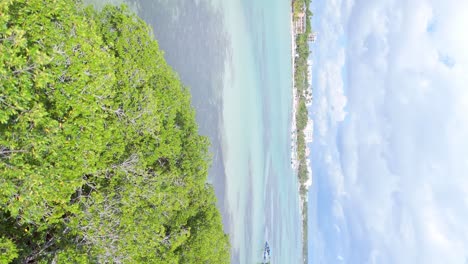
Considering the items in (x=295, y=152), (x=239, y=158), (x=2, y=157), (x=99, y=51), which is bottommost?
(x=2, y=157)

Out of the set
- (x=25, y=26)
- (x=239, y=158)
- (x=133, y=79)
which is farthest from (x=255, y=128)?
(x=25, y=26)

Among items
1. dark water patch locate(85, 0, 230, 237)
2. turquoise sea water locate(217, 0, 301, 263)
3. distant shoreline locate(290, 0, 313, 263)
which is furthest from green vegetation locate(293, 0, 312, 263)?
dark water patch locate(85, 0, 230, 237)

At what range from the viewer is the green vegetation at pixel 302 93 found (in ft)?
246

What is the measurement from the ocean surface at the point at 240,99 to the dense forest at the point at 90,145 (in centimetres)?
581

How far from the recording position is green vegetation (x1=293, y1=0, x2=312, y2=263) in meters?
75.0

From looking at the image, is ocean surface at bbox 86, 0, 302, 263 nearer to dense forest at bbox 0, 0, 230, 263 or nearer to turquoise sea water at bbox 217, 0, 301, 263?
turquoise sea water at bbox 217, 0, 301, 263

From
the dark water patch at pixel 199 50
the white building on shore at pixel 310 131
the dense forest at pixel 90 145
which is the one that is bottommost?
the dense forest at pixel 90 145

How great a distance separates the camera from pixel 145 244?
15.1 meters

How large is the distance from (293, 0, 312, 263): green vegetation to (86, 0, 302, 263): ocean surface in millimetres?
15660

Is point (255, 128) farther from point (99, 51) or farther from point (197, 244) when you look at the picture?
point (99, 51)

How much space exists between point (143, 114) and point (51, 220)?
5.72 meters

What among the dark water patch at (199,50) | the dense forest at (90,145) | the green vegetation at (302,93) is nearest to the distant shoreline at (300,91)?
the green vegetation at (302,93)

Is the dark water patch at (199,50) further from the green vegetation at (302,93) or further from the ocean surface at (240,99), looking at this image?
the green vegetation at (302,93)

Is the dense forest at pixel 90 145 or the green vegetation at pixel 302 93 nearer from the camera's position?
the dense forest at pixel 90 145
